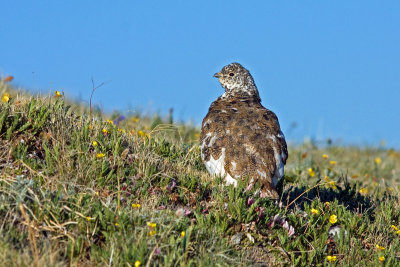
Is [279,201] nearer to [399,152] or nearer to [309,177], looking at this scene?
[309,177]

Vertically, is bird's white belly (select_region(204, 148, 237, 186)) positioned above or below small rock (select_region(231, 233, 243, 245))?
above

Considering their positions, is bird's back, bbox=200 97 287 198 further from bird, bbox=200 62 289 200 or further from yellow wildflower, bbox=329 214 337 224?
yellow wildflower, bbox=329 214 337 224

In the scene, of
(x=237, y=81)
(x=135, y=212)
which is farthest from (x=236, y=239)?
(x=237, y=81)

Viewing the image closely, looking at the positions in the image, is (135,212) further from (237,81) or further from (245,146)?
(237,81)

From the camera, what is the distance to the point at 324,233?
5.31 meters

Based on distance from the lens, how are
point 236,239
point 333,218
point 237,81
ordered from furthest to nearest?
point 237,81 < point 333,218 < point 236,239

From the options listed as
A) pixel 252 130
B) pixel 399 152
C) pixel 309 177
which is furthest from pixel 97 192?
pixel 399 152

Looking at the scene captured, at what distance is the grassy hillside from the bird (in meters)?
0.19

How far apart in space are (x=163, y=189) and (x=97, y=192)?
0.68 meters

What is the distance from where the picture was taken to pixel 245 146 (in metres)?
6.00

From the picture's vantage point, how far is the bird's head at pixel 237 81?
24.8ft

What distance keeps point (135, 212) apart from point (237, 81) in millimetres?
3369

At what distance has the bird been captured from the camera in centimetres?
586

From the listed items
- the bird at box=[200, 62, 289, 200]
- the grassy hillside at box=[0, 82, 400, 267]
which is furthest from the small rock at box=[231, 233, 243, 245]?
the bird at box=[200, 62, 289, 200]
